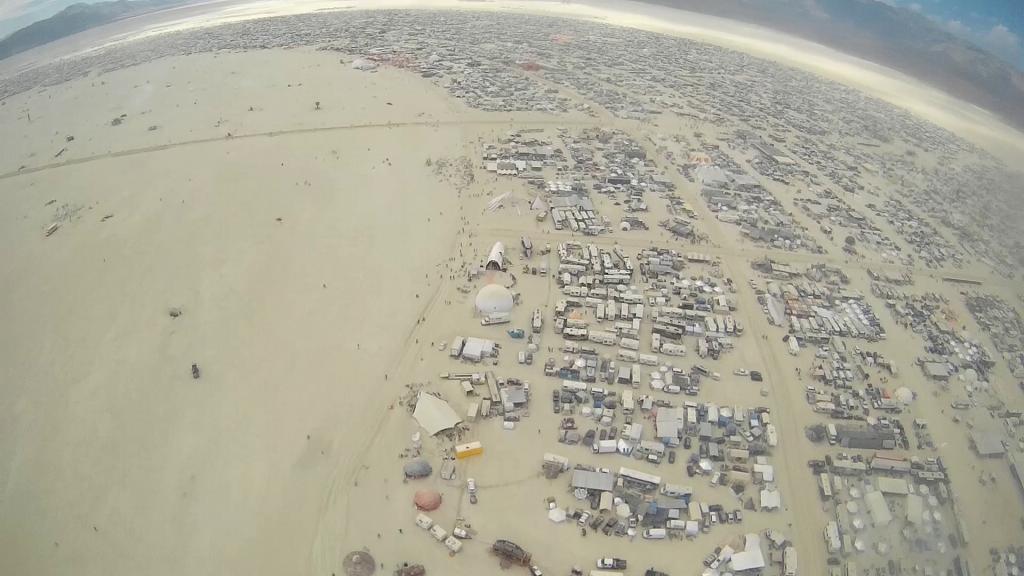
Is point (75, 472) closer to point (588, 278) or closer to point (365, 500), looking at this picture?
point (365, 500)

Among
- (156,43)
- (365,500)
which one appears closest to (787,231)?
(365,500)

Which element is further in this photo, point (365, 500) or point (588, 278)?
point (588, 278)

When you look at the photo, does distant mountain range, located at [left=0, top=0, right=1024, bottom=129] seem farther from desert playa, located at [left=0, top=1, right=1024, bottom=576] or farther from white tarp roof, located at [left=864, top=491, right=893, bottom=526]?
white tarp roof, located at [left=864, top=491, right=893, bottom=526]

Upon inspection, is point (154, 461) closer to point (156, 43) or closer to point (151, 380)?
point (151, 380)

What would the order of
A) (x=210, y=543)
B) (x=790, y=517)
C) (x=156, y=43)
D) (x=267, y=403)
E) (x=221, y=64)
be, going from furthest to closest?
(x=156, y=43) < (x=221, y=64) < (x=267, y=403) < (x=790, y=517) < (x=210, y=543)

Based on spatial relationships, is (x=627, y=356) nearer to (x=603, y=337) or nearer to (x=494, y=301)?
(x=603, y=337)

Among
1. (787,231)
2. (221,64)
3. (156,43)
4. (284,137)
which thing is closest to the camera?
(787,231)
